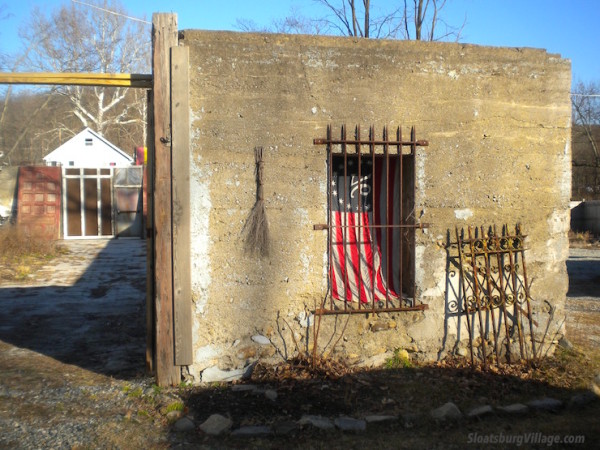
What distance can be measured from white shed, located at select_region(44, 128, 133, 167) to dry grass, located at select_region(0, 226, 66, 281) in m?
11.2

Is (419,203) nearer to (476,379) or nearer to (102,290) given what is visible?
(476,379)

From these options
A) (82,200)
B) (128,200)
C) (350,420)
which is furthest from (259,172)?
(82,200)

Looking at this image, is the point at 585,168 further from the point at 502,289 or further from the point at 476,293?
the point at 476,293

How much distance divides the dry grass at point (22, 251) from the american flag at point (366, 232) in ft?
29.5

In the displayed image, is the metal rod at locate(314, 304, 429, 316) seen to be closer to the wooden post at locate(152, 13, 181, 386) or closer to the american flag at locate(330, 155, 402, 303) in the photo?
the american flag at locate(330, 155, 402, 303)

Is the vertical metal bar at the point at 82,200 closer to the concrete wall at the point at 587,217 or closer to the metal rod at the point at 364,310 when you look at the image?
the metal rod at the point at 364,310

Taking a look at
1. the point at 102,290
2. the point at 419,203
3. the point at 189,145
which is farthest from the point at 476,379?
the point at 102,290

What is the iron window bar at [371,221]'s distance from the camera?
5023 millimetres

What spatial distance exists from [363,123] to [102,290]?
6.83m

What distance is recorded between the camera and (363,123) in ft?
16.6

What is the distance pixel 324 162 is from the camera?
5.02 m

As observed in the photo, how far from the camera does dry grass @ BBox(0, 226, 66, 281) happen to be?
1229 centimetres

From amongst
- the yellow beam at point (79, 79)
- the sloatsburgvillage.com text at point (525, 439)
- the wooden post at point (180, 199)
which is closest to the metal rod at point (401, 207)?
the sloatsburgvillage.com text at point (525, 439)

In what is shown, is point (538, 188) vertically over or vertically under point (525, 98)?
under
